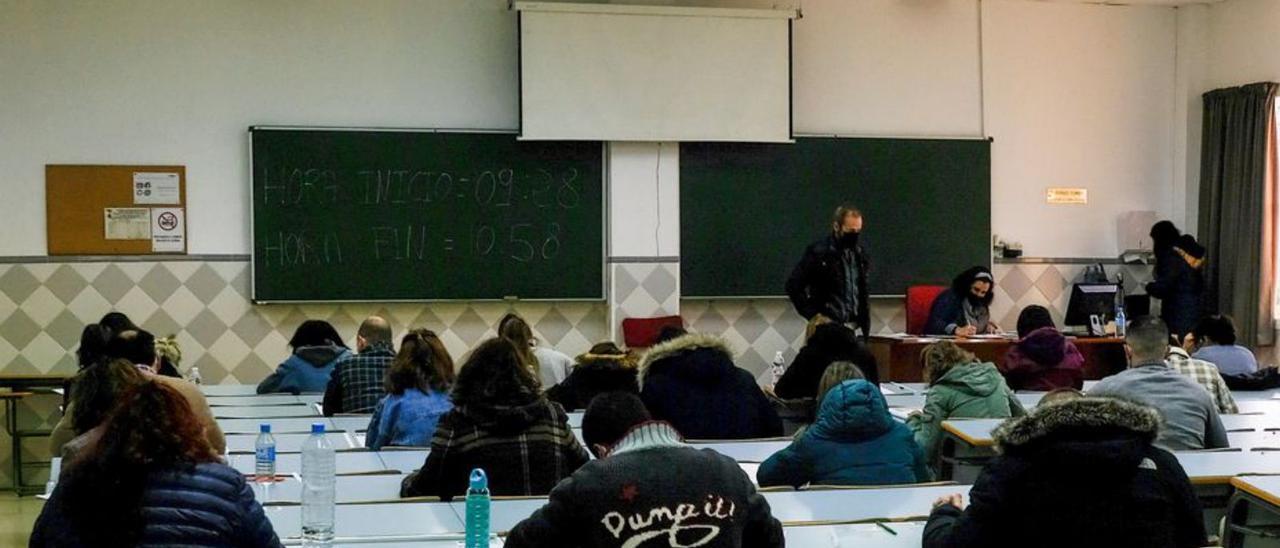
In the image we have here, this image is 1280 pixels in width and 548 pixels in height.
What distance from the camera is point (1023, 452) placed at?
3.05m

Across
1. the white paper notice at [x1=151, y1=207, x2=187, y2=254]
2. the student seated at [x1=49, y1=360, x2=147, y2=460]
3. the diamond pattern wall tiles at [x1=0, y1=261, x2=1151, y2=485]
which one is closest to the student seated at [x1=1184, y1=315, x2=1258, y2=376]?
the diamond pattern wall tiles at [x1=0, y1=261, x2=1151, y2=485]

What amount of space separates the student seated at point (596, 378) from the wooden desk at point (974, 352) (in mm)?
3450

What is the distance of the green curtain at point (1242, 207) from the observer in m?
10.4

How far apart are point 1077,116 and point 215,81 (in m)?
6.80

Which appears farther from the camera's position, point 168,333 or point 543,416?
point 168,333

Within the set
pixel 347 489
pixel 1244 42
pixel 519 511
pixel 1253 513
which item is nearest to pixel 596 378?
pixel 347 489

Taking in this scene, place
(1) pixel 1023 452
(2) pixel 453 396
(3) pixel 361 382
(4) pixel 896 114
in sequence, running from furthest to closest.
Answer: (4) pixel 896 114 < (3) pixel 361 382 < (2) pixel 453 396 < (1) pixel 1023 452

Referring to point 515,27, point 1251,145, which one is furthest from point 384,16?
point 1251,145

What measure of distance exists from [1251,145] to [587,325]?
5.34 metres

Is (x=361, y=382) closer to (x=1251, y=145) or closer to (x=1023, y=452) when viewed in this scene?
(x=1023, y=452)

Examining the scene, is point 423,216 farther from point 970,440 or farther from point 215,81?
point 970,440

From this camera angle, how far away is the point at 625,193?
9961 millimetres

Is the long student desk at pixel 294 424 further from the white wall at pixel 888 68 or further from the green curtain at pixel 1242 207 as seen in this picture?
the green curtain at pixel 1242 207

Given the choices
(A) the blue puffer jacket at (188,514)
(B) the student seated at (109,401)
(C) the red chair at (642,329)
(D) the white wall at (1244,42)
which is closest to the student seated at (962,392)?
(B) the student seated at (109,401)
